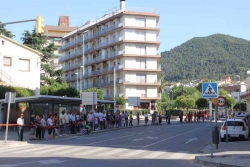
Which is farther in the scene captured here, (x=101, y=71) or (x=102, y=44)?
(x=101, y=71)

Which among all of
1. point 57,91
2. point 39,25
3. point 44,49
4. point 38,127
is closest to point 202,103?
point 44,49

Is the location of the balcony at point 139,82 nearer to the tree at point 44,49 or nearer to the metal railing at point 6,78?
the tree at point 44,49

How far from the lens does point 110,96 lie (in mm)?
89875

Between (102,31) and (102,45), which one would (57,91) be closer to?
(102,45)

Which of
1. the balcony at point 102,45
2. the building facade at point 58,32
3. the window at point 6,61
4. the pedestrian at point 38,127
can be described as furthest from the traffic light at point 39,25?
the building facade at point 58,32

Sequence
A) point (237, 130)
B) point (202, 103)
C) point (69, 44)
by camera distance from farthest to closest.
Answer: point (69, 44)
point (202, 103)
point (237, 130)

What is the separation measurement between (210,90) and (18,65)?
3496 cm

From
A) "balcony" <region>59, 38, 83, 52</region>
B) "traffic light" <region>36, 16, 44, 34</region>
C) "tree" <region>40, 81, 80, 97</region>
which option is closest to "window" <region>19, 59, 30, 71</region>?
"tree" <region>40, 81, 80, 97</region>

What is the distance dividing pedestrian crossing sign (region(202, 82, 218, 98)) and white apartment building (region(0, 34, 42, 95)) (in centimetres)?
3288

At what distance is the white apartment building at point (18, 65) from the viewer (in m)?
46.6

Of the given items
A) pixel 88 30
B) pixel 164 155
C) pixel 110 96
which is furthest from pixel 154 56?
pixel 164 155

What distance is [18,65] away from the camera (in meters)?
47.9

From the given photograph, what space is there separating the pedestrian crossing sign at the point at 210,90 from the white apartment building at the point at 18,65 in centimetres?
3288

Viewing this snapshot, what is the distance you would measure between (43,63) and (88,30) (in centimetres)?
3184
